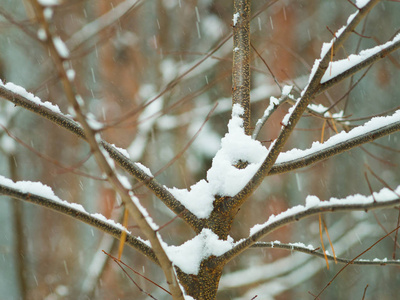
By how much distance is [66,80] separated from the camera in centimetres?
48

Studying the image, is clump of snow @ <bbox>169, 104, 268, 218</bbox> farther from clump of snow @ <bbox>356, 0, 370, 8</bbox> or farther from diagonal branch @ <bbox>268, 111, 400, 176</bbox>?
clump of snow @ <bbox>356, 0, 370, 8</bbox>

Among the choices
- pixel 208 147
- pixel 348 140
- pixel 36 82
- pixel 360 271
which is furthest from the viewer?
pixel 360 271

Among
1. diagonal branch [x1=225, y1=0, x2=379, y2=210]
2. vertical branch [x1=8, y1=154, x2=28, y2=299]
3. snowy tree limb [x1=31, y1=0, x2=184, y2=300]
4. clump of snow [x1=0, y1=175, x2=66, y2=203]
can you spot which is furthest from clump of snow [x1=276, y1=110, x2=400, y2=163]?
vertical branch [x1=8, y1=154, x2=28, y2=299]

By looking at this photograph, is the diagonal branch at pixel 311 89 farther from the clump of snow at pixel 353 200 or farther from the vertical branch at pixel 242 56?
the vertical branch at pixel 242 56

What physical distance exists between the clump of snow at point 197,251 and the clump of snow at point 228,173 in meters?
0.06

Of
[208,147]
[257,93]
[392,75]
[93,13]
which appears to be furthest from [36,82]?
[392,75]

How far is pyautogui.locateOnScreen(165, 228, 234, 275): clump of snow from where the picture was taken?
3.00 ft

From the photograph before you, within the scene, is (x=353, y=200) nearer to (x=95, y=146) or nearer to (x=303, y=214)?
(x=303, y=214)

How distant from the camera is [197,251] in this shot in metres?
0.93

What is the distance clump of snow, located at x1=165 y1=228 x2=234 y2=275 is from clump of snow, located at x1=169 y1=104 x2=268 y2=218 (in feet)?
0.19

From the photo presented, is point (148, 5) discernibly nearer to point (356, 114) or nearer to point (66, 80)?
point (356, 114)

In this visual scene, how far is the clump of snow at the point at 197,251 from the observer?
91cm

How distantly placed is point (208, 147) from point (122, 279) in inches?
62.7

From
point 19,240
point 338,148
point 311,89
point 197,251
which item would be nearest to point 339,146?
point 338,148
